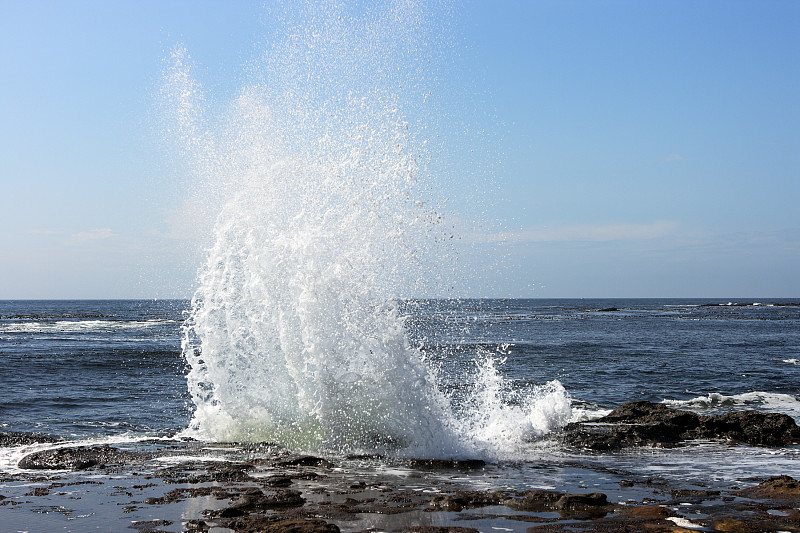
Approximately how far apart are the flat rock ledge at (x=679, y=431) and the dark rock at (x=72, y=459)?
25.2 feet

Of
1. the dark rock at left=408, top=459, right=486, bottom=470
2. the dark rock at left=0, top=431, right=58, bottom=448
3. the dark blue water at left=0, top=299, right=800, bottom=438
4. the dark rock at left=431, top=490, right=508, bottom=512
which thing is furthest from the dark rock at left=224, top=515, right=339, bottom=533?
the dark rock at left=0, top=431, right=58, bottom=448

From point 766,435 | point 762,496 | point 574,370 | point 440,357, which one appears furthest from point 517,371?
point 762,496

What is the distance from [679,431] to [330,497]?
7906 mm

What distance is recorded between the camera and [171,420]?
51.5ft

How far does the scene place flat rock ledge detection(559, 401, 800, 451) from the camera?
12.5 metres

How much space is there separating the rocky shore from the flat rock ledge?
756 millimetres

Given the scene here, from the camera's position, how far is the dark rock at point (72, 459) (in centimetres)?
1035

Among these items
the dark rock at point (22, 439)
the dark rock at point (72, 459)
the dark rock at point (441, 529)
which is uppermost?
the dark rock at point (441, 529)

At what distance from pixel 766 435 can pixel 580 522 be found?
7470mm

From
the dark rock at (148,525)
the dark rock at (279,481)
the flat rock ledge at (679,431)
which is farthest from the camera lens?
the flat rock ledge at (679,431)

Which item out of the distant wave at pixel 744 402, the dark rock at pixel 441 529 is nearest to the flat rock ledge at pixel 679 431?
the distant wave at pixel 744 402

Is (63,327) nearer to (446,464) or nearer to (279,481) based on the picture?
(446,464)

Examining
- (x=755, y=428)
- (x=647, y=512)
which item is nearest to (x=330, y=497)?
(x=647, y=512)

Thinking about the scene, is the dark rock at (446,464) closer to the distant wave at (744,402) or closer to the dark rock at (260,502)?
the dark rock at (260,502)
